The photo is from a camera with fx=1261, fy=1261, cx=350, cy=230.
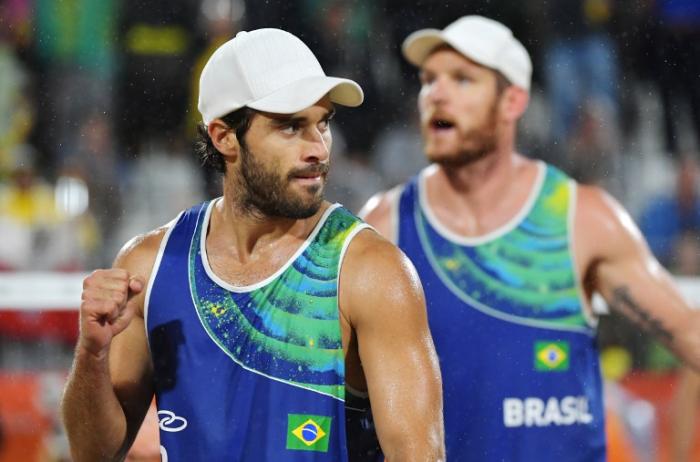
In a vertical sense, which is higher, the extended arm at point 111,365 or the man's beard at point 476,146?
the man's beard at point 476,146

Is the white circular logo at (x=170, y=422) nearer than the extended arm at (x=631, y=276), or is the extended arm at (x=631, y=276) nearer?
the white circular logo at (x=170, y=422)

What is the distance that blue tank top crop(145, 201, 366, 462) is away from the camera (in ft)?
8.68

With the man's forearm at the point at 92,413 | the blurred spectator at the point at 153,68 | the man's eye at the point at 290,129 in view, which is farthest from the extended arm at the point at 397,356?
the blurred spectator at the point at 153,68

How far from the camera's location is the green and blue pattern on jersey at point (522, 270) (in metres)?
3.73

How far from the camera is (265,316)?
2703 millimetres

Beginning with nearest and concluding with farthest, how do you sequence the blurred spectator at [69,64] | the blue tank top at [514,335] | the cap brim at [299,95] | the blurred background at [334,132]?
the cap brim at [299,95] < the blue tank top at [514,335] < the blurred background at [334,132] < the blurred spectator at [69,64]

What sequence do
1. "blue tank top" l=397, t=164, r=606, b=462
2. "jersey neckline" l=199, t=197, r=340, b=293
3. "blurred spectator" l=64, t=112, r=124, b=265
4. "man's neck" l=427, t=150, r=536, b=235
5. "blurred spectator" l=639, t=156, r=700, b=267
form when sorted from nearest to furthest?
"jersey neckline" l=199, t=197, r=340, b=293 → "blue tank top" l=397, t=164, r=606, b=462 → "man's neck" l=427, t=150, r=536, b=235 → "blurred spectator" l=64, t=112, r=124, b=265 → "blurred spectator" l=639, t=156, r=700, b=267

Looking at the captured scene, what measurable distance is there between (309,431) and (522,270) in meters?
1.33

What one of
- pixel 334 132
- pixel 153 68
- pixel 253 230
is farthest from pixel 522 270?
pixel 153 68

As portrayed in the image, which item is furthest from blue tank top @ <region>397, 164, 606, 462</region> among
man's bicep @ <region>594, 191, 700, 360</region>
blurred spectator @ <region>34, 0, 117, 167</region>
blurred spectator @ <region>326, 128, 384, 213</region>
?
blurred spectator @ <region>34, 0, 117, 167</region>

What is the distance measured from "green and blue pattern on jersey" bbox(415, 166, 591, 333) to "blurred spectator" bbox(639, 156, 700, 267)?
7.87 ft

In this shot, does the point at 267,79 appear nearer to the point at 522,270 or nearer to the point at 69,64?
the point at 522,270

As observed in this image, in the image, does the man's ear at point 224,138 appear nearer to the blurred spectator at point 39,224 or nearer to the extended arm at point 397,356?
the extended arm at point 397,356

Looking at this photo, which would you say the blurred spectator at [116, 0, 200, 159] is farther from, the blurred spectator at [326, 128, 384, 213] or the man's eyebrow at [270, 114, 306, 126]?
the man's eyebrow at [270, 114, 306, 126]
